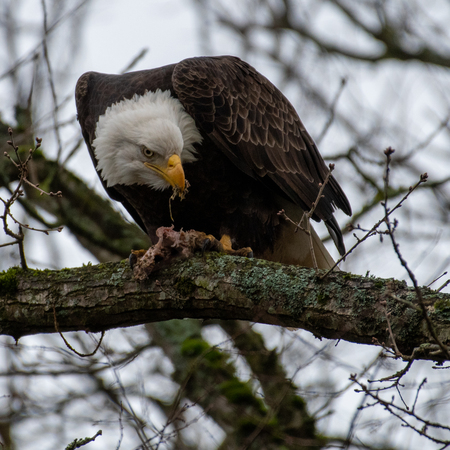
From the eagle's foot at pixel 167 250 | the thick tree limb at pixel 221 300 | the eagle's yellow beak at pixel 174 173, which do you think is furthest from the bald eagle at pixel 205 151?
the thick tree limb at pixel 221 300

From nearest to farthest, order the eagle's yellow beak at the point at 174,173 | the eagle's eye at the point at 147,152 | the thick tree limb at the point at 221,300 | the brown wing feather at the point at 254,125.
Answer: the thick tree limb at the point at 221,300, the eagle's yellow beak at the point at 174,173, the eagle's eye at the point at 147,152, the brown wing feather at the point at 254,125

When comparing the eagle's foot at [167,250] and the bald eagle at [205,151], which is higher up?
the bald eagle at [205,151]

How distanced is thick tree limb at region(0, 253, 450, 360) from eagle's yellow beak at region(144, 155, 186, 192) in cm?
58

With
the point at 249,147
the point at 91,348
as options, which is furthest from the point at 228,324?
the point at 249,147

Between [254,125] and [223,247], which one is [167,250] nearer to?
[223,247]

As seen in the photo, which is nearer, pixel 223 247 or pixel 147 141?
pixel 147 141

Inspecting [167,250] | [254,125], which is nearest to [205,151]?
[254,125]

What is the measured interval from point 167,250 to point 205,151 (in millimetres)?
936

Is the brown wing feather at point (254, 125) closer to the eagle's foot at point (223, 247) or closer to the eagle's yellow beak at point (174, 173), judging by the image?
the eagle's yellow beak at point (174, 173)

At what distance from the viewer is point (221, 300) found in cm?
340

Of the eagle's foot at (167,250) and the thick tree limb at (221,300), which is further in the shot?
the eagle's foot at (167,250)

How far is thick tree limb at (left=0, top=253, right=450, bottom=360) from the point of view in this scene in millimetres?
2898

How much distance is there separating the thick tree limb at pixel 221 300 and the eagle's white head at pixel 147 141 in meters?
0.75

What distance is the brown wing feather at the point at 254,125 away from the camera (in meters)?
4.32
